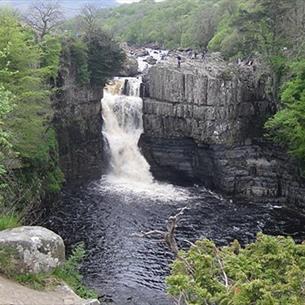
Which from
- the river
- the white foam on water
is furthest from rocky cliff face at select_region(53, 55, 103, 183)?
the river

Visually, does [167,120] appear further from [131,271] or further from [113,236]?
[131,271]

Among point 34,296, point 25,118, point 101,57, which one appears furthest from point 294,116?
point 34,296

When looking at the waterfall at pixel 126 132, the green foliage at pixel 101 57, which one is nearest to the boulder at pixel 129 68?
the waterfall at pixel 126 132

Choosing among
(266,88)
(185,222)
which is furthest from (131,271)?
(266,88)

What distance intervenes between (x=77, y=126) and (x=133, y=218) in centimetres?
1464

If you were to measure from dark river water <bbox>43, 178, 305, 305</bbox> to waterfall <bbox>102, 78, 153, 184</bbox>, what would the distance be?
9.57ft

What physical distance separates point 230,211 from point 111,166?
14.7 m

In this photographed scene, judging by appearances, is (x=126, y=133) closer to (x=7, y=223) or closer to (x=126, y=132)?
(x=126, y=132)

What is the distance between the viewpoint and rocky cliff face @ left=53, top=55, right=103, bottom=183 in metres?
48.6

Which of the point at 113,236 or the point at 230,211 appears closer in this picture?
the point at 113,236

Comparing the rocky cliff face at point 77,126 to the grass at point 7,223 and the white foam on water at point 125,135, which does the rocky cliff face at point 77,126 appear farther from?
the grass at point 7,223

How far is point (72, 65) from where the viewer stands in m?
49.4

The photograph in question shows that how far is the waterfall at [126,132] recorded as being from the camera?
51.9 m

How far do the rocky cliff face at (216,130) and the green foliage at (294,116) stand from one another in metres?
3.45
